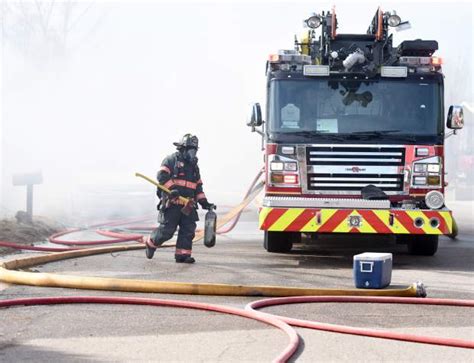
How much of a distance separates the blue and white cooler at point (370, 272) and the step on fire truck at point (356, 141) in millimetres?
2044

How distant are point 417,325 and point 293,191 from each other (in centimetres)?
441

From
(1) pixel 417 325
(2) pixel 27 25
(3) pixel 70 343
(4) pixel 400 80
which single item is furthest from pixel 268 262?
(2) pixel 27 25

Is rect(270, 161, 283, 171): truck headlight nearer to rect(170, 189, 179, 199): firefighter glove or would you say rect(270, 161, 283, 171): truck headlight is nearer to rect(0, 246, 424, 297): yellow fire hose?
rect(170, 189, 179, 199): firefighter glove

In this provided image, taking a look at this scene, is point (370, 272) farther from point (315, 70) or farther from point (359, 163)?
point (315, 70)

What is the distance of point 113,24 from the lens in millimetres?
37156

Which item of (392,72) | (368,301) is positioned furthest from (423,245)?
(368,301)

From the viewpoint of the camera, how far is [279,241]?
40.9 feet

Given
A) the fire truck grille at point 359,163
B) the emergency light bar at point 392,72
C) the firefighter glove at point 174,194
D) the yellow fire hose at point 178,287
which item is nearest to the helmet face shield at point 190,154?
the firefighter glove at point 174,194

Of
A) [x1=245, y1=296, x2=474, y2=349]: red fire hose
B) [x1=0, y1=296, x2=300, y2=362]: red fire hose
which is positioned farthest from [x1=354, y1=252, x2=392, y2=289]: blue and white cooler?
[x1=0, y1=296, x2=300, y2=362]: red fire hose

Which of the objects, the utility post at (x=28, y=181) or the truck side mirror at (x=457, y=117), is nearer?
the truck side mirror at (x=457, y=117)

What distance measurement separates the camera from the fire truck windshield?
11547 millimetres

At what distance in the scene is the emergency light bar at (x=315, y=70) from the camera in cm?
1166

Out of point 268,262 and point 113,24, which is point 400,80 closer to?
point 268,262

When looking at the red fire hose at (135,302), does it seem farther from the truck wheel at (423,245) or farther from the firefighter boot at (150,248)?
the truck wheel at (423,245)
